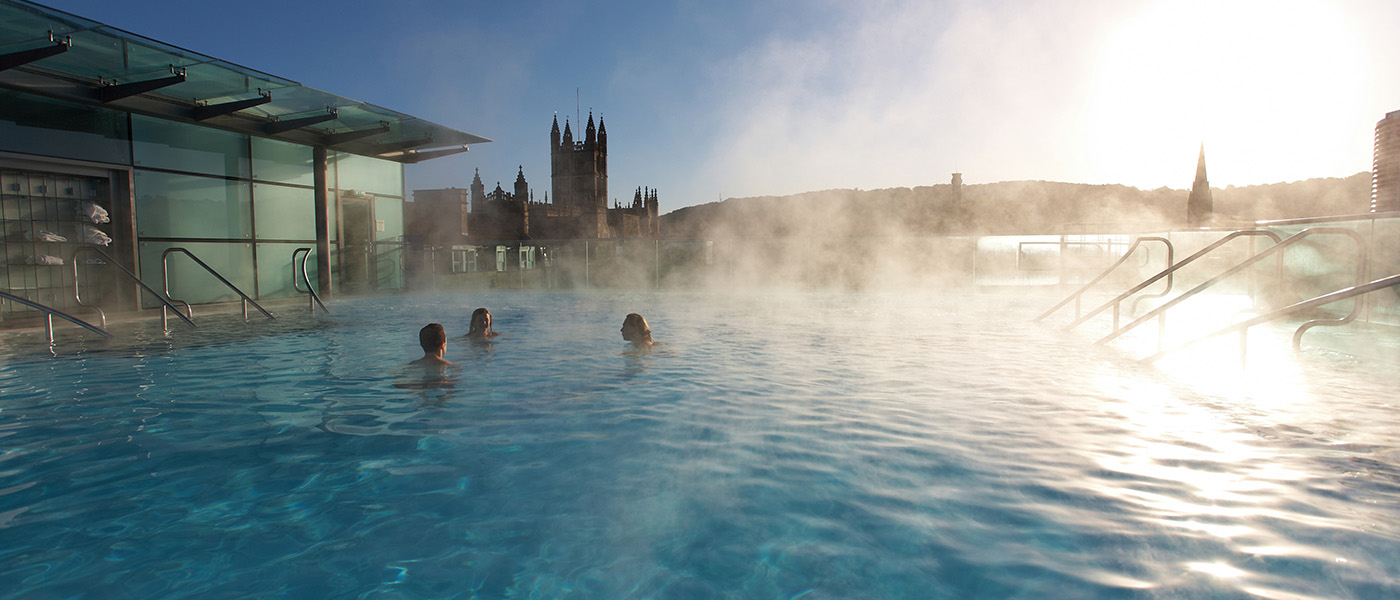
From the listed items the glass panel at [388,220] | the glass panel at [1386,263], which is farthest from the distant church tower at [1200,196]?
the glass panel at [388,220]

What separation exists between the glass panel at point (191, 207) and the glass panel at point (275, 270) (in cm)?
46

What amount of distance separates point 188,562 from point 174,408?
2.58m

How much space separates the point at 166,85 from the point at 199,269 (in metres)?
3.42

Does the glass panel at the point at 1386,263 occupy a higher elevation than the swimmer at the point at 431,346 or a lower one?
higher

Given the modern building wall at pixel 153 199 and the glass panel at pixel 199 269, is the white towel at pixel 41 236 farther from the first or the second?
the glass panel at pixel 199 269

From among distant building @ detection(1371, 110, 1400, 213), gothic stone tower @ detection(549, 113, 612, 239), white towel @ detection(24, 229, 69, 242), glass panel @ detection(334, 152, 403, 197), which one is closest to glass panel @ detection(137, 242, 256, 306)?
white towel @ detection(24, 229, 69, 242)

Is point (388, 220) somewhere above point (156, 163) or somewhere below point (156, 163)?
below

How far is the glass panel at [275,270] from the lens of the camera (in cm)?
1157

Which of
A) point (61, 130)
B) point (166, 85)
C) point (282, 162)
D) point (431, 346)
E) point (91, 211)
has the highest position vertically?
point (166, 85)

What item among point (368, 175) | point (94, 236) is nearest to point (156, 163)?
point (94, 236)

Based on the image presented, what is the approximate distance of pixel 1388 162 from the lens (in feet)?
33.0

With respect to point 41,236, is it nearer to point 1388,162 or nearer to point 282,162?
point 282,162

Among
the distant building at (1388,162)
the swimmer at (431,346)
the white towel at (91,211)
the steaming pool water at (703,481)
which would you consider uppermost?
the distant building at (1388,162)

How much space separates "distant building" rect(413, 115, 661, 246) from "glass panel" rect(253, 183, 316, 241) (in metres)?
32.0
